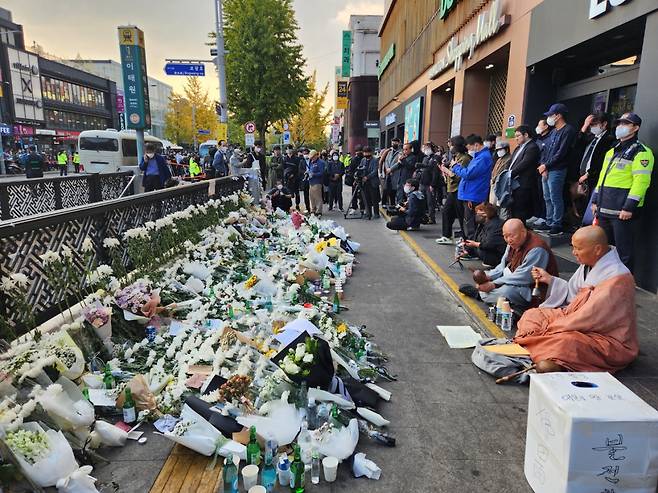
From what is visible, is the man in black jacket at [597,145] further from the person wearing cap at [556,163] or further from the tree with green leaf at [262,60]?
the tree with green leaf at [262,60]

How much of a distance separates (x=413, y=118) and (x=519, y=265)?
16966 millimetres

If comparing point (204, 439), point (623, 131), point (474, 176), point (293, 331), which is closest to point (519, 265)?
point (623, 131)

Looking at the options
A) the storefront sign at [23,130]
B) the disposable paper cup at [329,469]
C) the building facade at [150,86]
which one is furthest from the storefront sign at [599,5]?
the building facade at [150,86]

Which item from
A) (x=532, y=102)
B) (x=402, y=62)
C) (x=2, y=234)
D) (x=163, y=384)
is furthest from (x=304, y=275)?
(x=402, y=62)

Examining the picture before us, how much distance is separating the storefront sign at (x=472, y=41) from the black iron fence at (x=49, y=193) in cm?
979

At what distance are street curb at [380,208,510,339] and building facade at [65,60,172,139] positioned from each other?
202 feet

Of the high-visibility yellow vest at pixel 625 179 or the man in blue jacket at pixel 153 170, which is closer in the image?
the high-visibility yellow vest at pixel 625 179

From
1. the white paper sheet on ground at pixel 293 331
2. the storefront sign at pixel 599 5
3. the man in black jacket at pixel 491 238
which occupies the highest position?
the storefront sign at pixel 599 5

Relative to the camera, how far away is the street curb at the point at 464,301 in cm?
495

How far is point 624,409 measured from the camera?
2.37 metres

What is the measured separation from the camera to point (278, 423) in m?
3.08

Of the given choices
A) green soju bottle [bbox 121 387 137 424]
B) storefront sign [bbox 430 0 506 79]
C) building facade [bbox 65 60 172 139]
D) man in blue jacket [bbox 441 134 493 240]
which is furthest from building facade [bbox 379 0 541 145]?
building facade [bbox 65 60 172 139]

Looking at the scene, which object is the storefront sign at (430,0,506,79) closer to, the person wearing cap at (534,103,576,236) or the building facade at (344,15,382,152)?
the person wearing cap at (534,103,576,236)

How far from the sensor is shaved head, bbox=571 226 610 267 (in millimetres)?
3805
